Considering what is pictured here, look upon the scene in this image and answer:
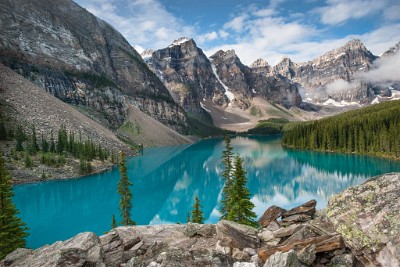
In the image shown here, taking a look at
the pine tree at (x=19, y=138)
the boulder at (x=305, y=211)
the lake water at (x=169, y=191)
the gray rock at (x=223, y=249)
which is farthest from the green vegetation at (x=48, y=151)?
the gray rock at (x=223, y=249)

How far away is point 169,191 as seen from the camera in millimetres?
75562

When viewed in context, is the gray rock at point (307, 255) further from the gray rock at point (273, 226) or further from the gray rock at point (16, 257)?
the gray rock at point (16, 257)

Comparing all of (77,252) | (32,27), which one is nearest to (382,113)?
(77,252)

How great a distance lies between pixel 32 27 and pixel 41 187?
158m

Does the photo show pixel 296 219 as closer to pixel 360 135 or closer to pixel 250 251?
pixel 250 251

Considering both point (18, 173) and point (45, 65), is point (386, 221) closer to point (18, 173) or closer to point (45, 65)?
point (18, 173)

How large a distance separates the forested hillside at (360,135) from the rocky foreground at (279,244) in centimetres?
10905

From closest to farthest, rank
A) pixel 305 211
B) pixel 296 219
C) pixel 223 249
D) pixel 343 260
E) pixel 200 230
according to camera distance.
Result: pixel 343 260
pixel 223 249
pixel 200 230
pixel 296 219
pixel 305 211

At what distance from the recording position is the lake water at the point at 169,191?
5097 centimetres

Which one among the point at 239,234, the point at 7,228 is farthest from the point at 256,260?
A: the point at 7,228

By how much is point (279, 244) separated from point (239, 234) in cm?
186

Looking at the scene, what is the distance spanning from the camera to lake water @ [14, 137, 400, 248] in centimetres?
5097

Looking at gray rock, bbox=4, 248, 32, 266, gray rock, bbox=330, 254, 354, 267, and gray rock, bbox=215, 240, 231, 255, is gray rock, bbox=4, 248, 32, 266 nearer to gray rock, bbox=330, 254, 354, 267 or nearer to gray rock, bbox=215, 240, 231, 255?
gray rock, bbox=215, 240, 231, 255

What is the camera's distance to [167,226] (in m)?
16.2
